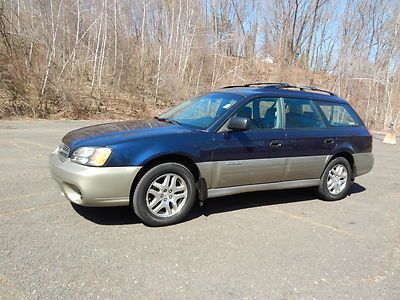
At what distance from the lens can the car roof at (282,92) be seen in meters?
5.06

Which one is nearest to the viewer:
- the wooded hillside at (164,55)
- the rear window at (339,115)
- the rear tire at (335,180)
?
the rear tire at (335,180)

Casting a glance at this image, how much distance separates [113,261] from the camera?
10.7ft

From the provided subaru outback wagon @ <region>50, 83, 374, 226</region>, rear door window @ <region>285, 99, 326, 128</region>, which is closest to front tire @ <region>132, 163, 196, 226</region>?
subaru outback wagon @ <region>50, 83, 374, 226</region>

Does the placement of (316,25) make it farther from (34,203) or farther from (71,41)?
(34,203)

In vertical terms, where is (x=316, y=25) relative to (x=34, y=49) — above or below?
above

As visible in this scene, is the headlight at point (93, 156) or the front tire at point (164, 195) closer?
the headlight at point (93, 156)

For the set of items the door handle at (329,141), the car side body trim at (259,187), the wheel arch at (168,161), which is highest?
the door handle at (329,141)

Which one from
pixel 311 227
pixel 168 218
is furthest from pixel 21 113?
pixel 311 227

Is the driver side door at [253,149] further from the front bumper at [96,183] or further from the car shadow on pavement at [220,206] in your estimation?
the front bumper at [96,183]

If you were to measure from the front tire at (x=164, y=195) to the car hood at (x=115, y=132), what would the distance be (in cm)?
47

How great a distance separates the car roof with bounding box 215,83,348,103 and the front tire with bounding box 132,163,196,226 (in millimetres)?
1477

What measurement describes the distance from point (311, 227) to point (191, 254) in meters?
1.74

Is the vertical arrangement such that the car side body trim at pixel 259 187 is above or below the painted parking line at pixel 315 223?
above

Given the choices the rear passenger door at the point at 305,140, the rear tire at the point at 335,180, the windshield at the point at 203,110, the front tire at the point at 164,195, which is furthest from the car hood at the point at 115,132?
the rear tire at the point at 335,180
